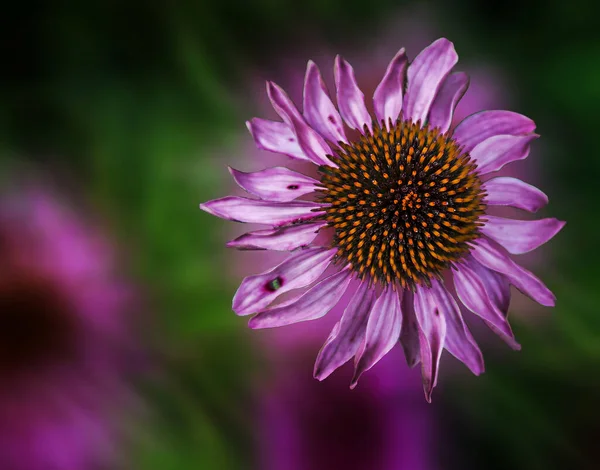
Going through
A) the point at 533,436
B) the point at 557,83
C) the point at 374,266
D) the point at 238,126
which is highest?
the point at 238,126

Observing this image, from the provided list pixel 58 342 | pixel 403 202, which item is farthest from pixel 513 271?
pixel 58 342

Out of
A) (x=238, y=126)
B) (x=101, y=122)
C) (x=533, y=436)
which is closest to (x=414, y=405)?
(x=533, y=436)

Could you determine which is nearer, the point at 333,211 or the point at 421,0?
the point at 333,211

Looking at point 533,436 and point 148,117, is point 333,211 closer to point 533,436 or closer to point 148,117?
point 148,117

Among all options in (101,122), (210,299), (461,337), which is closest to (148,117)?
(101,122)

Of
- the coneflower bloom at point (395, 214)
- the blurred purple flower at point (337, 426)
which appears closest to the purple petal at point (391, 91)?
the coneflower bloom at point (395, 214)

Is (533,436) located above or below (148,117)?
below

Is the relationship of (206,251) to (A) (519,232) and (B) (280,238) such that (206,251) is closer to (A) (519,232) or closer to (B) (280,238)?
(B) (280,238)

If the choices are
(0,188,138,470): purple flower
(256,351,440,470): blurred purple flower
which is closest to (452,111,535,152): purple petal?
(256,351,440,470): blurred purple flower
